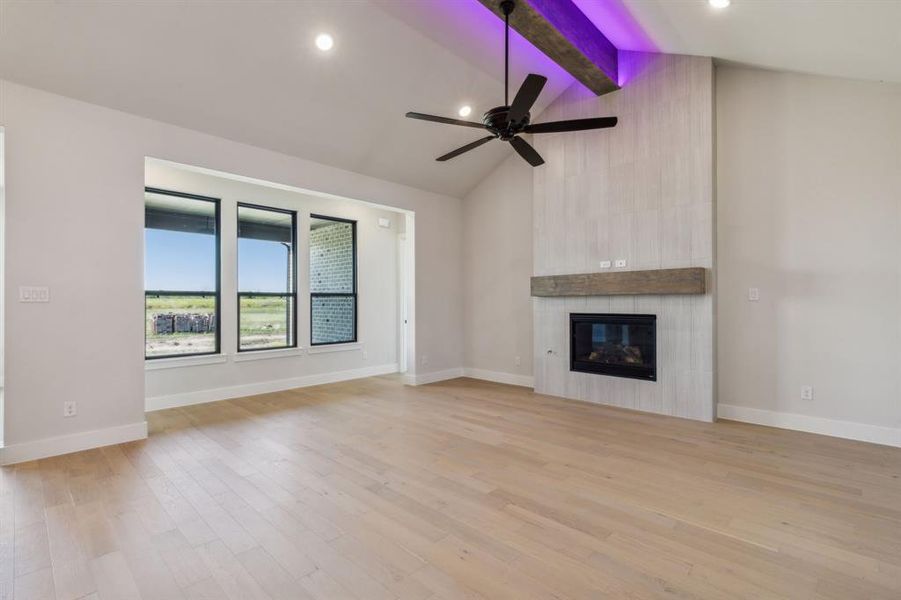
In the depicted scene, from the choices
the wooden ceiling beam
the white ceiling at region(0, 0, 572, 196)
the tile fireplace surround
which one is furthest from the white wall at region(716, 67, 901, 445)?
the white ceiling at region(0, 0, 572, 196)

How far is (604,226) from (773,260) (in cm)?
165

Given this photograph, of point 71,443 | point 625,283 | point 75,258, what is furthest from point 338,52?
point 71,443

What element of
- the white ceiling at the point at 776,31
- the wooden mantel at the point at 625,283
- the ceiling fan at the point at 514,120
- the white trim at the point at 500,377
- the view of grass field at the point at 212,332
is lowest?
the white trim at the point at 500,377

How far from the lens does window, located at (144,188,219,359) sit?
4.98 meters

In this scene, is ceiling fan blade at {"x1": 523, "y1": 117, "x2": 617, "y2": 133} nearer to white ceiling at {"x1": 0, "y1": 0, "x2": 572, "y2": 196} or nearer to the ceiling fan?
the ceiling fan

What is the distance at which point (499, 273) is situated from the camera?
21.2 ft

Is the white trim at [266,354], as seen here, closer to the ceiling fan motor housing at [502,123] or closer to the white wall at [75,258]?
the white wall at [75,258]

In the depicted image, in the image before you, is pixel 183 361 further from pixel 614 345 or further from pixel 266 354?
pixel 614 345

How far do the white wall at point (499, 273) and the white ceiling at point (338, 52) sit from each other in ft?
4.82

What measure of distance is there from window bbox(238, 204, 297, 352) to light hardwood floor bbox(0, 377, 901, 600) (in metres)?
1.94

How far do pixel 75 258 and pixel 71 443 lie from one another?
1525mm

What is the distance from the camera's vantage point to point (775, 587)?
1.79m

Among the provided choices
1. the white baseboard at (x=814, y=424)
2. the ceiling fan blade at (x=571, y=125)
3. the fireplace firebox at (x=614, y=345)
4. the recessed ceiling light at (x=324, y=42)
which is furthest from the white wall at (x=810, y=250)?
the recessed ceiling light at (x=324, y=42)

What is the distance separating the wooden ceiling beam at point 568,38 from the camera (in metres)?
3.36
